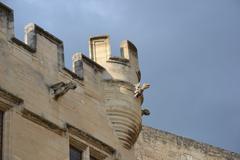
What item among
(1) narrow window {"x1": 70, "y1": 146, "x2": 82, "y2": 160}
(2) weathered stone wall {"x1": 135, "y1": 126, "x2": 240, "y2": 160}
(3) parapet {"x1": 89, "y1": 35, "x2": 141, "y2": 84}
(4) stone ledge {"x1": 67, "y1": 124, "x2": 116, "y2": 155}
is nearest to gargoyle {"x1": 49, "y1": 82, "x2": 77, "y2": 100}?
(4) stone ledge {"x1": 67, "y1": 124, "x2": 116, "y2": 155}

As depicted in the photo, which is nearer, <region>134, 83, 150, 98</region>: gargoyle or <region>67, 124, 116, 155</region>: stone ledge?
<region>67, 124, 116, 155</region>: stone ledge

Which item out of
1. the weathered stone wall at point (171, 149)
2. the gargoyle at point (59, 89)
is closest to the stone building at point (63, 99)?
the gargoyle at point (59, 89)

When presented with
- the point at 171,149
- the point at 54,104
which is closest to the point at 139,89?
the point at 54,104

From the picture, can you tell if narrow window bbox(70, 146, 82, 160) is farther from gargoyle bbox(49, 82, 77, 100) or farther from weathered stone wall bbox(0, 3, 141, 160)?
gargoyle bbox(49, 82, 77, 100)

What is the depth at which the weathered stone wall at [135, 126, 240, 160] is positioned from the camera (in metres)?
33.7

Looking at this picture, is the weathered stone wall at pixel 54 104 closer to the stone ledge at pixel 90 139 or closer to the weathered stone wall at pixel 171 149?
the stone ledge at pixel 90 139

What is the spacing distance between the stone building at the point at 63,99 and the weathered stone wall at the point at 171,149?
516 inches

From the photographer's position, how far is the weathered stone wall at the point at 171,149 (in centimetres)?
3372

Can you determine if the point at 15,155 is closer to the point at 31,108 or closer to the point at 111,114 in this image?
the point at 31,108

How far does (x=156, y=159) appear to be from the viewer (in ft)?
112

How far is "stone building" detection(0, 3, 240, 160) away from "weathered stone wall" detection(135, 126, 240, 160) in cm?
1310

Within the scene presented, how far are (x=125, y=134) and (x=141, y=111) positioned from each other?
2.47 feet

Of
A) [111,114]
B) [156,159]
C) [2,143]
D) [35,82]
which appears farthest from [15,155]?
[156,159]

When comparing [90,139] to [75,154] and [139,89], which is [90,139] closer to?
[75,154]
